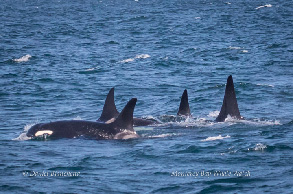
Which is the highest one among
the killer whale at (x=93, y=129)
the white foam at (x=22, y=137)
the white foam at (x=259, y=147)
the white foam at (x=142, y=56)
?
the white foam at (x=142, y=56)

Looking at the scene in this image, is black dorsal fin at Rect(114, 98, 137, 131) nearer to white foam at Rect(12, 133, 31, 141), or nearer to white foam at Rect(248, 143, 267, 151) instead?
white foam at Rect(12, 133, 31, 141)

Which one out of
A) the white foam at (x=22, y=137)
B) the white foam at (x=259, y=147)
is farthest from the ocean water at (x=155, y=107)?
the white foam at (x=22, y=137)

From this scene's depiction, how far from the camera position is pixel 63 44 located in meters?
56.6

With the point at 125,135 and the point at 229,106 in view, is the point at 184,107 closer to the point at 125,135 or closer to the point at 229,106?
the point at 229,106

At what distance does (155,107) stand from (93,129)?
284 inches

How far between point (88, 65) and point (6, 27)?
36.9 metres

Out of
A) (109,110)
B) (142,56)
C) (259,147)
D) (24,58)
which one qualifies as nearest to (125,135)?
(109,110)

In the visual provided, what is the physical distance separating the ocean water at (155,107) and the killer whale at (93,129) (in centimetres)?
41

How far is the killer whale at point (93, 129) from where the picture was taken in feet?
68.6

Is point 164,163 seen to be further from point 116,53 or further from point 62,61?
point 116,53

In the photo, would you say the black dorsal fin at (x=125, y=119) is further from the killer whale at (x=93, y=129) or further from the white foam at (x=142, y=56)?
the white foam at (x=142, y=56)

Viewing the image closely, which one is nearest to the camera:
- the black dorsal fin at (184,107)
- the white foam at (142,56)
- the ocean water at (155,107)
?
the ocean water at (155,107)

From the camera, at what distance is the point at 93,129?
2125 cm

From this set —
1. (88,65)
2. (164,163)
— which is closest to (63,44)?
(88,65)
